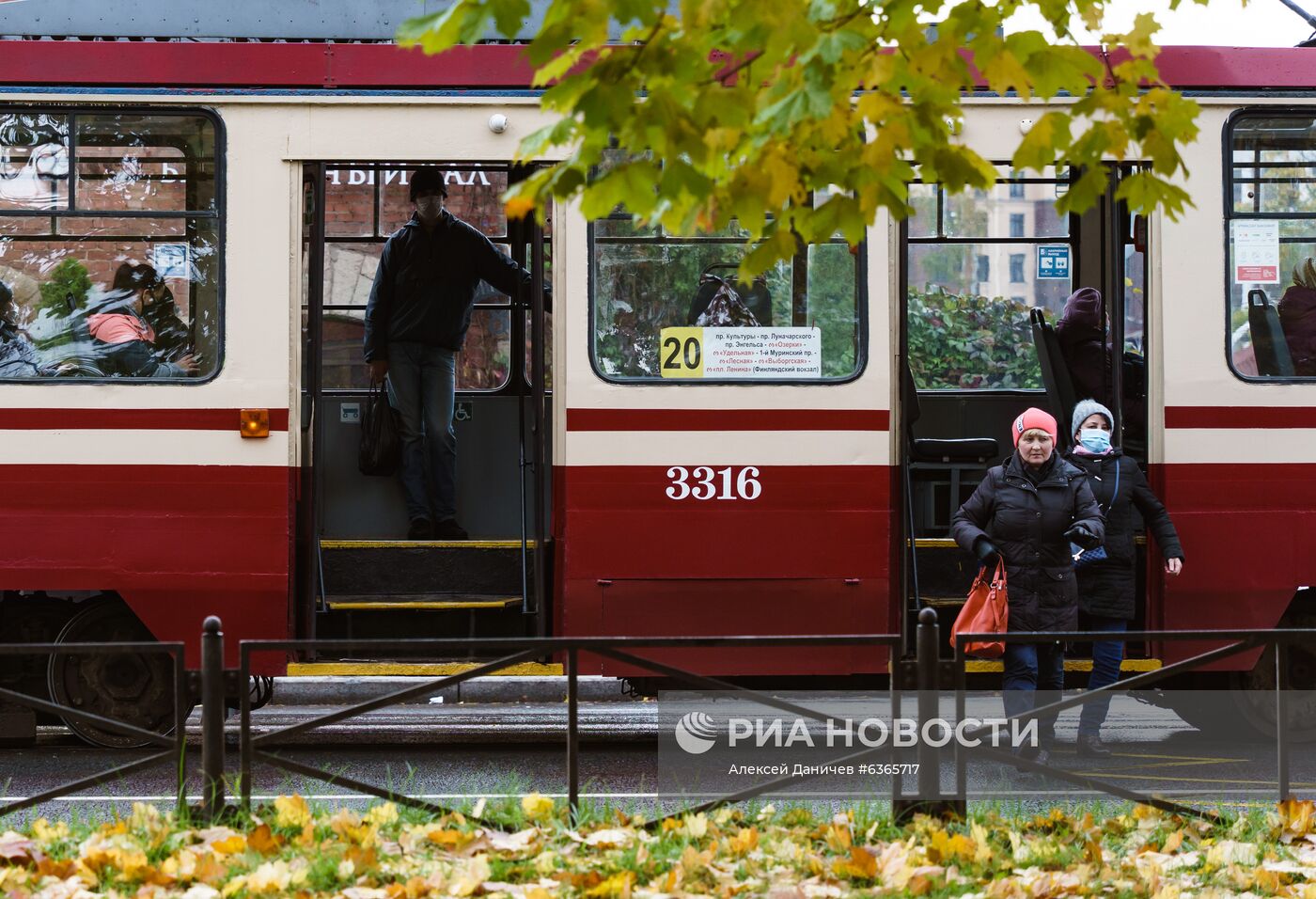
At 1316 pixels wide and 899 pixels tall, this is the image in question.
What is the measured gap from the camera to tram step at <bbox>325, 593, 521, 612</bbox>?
7.68m

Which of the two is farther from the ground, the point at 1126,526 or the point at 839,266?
the point at 839,266

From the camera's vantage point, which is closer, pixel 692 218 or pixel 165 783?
pixel 692 218

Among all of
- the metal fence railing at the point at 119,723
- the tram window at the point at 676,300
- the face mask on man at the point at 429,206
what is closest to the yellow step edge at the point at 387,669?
the tram window at the point at 676,300

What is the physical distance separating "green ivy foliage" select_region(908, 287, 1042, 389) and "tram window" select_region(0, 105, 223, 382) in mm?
4498

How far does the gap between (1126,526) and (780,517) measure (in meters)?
1.65

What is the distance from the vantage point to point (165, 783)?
715cm

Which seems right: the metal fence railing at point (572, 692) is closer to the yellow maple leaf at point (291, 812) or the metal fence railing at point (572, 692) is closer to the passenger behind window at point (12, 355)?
the yellow maple leaf at point (291, 812)

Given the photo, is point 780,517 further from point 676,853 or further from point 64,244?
point 64,244

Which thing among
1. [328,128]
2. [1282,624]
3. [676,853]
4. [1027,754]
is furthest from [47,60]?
[1282,624]

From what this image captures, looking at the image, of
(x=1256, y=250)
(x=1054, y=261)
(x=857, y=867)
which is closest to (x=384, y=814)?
(x=857, y=867)

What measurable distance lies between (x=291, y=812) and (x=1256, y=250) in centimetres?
534

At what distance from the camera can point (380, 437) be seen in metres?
8.45

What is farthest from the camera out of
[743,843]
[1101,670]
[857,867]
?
[1101,670]

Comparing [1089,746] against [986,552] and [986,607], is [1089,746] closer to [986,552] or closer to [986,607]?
[986,607]
